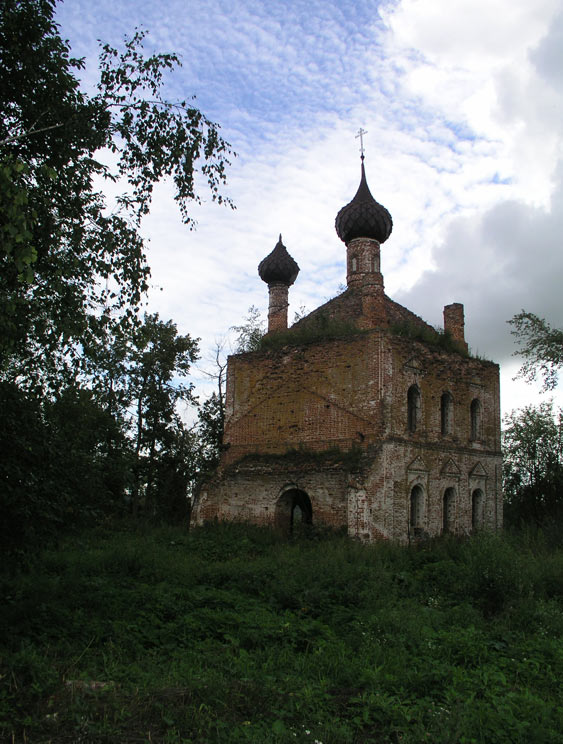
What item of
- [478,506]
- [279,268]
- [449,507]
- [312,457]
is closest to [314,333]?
[312,457]

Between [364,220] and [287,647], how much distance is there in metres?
14.2

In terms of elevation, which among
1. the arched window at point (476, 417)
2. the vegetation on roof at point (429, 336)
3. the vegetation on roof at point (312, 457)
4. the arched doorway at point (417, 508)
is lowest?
the arched doorway at point (417, 508)

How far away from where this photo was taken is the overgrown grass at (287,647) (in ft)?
18.3

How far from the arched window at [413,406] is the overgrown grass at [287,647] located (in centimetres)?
464

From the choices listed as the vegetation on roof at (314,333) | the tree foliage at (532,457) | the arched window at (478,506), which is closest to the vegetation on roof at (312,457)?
the vegetation on roof at (314,333)

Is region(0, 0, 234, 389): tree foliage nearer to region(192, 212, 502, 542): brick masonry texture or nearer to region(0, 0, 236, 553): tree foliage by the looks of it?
region(0, 0, 236, 553): tree foliage

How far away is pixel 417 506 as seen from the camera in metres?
17.8

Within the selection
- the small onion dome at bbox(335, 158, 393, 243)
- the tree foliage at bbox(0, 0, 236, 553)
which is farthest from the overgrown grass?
the small onion dome at bbox(335, 158, 393, 243)

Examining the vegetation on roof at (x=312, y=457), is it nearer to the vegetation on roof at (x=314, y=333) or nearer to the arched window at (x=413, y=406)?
the arched window at (x=413, y=406)

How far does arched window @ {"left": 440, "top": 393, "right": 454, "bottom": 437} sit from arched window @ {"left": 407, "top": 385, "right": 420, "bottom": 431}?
1.28m

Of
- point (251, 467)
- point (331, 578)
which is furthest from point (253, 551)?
point (331, 578)

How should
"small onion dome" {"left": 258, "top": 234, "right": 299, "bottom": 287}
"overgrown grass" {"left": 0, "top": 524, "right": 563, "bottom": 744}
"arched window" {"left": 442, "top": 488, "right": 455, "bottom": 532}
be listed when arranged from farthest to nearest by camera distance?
"small onion dome" {"left": 258, "top": 234, "right": 299, "bottom": 287}
"arched window" {"left": 442, "top": 488, "right": 455, "bottom": 532}
"overgrown grass" {"left": 0, "top": 524, "right": 563, "bottom": 744}

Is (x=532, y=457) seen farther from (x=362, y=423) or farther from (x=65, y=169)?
(x=65, y=169)

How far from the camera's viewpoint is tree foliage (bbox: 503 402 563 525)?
29.0 m
